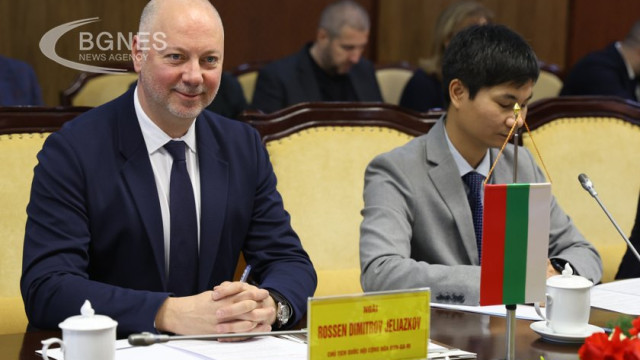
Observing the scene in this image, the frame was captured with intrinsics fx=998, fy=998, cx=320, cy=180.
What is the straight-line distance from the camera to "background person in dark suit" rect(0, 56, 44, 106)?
3686 millimetres

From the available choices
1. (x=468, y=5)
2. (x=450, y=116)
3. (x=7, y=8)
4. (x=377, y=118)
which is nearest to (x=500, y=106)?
(x=450, y=116)

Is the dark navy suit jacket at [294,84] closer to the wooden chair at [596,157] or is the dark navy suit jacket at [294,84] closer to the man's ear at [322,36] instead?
the man's ear at [322,36]

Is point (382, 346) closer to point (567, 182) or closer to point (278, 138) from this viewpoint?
point (278, 138)

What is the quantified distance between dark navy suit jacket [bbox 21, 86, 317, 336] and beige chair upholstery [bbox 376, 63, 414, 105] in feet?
9.35

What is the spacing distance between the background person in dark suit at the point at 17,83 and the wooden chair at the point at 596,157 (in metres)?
1.87

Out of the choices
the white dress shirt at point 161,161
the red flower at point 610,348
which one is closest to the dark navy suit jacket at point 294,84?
the white dress shirt at point 161,161

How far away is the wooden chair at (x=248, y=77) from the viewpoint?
4.58 meters

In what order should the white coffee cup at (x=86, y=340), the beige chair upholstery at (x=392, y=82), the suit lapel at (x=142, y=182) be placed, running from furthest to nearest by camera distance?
the beige chair upholstery at (x=392, y=82), the suit lapel at (x=142, y=182), the white coffee cup at (x=86, y=340)

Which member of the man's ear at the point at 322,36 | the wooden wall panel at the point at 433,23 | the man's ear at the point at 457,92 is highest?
the wooden wall panel at the point at 433,23

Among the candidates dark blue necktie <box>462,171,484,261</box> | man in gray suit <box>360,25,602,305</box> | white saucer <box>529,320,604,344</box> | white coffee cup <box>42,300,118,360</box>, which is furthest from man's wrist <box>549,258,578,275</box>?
white coffee cup <box>42,300,118,360</box>

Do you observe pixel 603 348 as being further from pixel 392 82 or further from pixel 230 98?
pixel 392 82

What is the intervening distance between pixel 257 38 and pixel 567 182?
2850mm

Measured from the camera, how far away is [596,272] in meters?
2.27

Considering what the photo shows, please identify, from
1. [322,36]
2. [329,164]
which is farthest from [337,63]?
[329,164]
